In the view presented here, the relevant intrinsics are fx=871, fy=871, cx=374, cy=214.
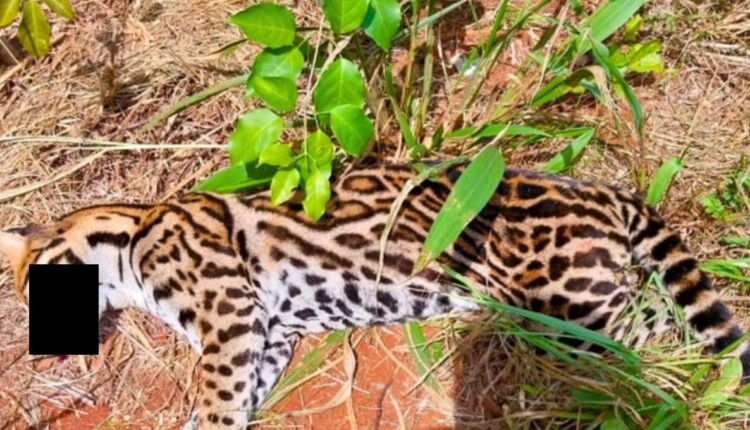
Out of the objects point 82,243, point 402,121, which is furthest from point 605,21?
point 82,243

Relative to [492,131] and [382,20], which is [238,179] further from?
[492,131]

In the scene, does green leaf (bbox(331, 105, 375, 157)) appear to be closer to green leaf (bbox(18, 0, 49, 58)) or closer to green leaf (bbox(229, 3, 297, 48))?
green leaf (bbox(229, 3, 297, 48))

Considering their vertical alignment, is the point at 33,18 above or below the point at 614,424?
above

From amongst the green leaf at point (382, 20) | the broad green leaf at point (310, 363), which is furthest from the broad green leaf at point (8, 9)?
the broad green leaf at point (310, 363)

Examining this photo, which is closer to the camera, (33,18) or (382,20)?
(382,20)

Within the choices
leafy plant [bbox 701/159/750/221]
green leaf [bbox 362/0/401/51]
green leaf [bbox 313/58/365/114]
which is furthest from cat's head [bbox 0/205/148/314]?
leafy plant [bbox 701/159/750/221]

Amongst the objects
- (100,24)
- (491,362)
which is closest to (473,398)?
(491,362)
